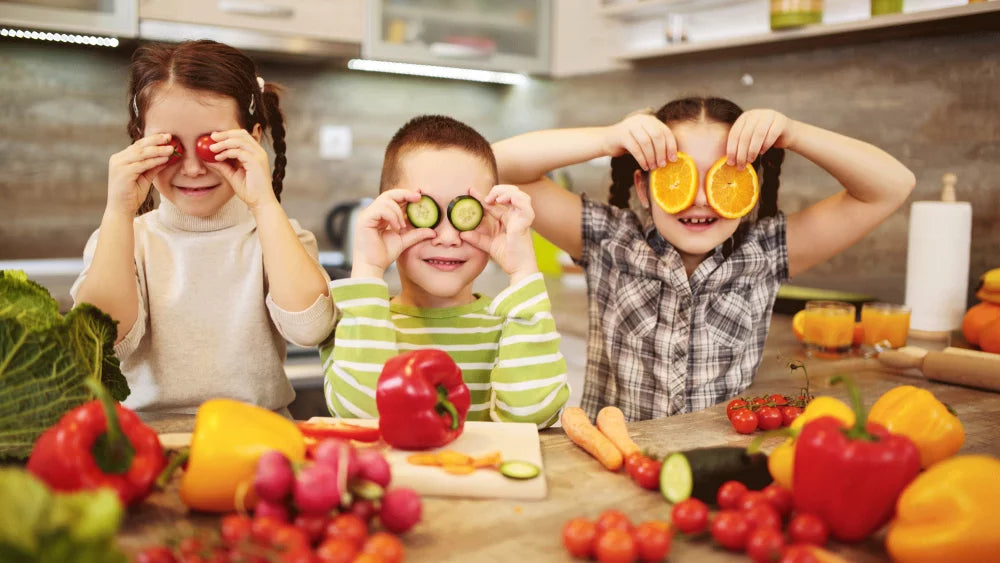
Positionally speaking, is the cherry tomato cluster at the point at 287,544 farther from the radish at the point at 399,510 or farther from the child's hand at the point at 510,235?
the child's hand at the point at 510,235

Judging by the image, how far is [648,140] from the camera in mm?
1646

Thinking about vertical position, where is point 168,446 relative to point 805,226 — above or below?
below

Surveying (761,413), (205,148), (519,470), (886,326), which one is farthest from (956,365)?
(205,148)

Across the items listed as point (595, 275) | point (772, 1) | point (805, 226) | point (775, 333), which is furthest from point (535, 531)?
point (772, 1)

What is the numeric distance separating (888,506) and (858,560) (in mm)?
66

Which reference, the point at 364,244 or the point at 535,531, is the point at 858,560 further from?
the point at 364,244

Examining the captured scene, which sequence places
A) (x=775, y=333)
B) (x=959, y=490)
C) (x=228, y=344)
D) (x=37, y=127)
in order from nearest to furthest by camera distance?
1. (x=959, y=490)
2. (x=228, y=344)
3. (x=775, y=333)
4. (x=37, y=127)

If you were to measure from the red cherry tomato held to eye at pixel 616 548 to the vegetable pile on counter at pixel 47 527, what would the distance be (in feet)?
1.45

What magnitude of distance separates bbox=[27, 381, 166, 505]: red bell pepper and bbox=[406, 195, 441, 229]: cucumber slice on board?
631 millimetres

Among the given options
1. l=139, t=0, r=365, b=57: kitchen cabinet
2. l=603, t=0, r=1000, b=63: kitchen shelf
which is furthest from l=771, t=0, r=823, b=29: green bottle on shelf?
l=139, t=0, r=365, b=57: kitchen cabinet

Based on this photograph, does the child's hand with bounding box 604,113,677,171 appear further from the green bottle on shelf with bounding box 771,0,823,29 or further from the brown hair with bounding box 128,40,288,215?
the green bottle on shelf with bounding box 771,0,823,29

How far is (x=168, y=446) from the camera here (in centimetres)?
110

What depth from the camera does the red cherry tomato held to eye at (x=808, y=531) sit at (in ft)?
2.83

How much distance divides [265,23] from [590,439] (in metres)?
2.49
